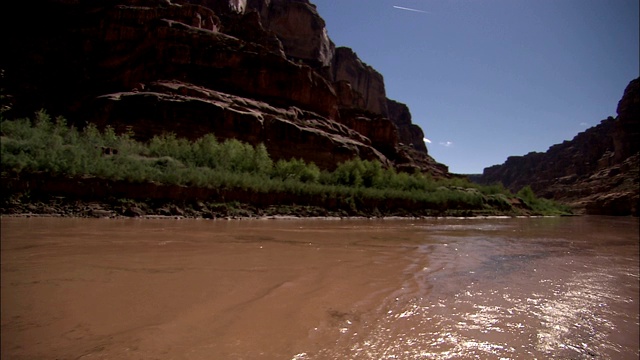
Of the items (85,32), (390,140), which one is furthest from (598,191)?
(85,32)

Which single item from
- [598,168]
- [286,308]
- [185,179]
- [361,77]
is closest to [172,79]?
[185,179]

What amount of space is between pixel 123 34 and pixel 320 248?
4882cm

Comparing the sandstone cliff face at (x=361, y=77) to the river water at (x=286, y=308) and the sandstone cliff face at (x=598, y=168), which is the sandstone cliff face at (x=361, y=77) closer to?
the sandstone cliff face at (x=598, y=168)

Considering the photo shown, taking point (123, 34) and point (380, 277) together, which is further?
point (123, 34)

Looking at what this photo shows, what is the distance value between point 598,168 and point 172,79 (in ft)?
334

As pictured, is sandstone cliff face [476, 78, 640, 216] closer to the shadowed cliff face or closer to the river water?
the shadowed cliff face

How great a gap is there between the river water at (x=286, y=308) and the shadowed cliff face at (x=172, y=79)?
99.4 feet

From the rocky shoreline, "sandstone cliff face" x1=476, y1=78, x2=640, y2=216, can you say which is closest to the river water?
the rocky shoreline

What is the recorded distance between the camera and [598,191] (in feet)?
224

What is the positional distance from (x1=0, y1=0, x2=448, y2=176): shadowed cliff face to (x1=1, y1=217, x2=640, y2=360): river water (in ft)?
99.4

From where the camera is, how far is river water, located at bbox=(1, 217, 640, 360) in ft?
7.32

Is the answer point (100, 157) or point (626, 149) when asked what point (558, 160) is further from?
point (100, 157)

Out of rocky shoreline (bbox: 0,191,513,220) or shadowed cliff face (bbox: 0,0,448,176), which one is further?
shadowed cliff face (bbox: 0,0,448,176)

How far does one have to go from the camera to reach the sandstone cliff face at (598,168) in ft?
191
